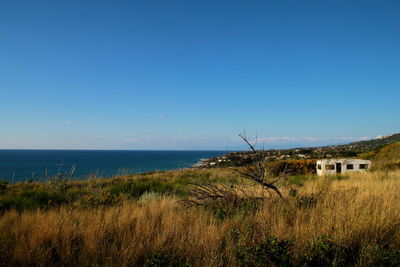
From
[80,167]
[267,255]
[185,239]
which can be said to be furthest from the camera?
[80,167]

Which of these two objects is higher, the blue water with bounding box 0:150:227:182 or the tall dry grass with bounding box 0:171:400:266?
the tall dry grass with bounding box 0:171:400:266

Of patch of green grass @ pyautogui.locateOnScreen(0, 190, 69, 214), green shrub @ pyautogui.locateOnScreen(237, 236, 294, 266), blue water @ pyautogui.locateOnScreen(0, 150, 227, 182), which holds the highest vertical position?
green shrub @ pyautogui.locateOnScreen(237, 236, 294, 266)

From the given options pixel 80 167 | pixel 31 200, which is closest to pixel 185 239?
pixel 31 200

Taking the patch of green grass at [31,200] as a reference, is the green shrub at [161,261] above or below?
above

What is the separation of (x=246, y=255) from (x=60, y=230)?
2901 mm

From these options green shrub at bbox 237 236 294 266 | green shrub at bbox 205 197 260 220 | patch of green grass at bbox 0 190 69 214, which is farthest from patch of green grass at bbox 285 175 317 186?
patch of green grass at bbox 0 190 69 214

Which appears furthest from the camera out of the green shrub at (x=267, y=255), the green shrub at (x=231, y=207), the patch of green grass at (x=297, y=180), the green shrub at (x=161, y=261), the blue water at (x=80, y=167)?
the blue water at (x=80, y=167)

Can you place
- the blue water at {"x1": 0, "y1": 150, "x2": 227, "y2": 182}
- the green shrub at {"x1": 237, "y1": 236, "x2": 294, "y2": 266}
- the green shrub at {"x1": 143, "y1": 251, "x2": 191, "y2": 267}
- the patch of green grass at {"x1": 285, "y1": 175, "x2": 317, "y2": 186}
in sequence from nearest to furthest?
the green shrub at {"x1": 143, "y1": 251, "x2": 191, "y2": 267}
the green shrub at {"x1": 237, "y1": 236, "x2": 294, "y2": 266}
the patch of green grass at {"x1": 285, "y1": 175, "x2": 317, "y2": 186}
the blue water at {"x1": 0, "y1": 150, "x2": 227, "y2": 182}

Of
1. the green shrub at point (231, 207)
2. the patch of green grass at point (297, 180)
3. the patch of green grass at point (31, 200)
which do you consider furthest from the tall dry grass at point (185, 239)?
the patch of green grass at point (297, 180)

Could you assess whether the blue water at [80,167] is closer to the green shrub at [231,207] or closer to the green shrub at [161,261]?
the green shrub at [231,207]

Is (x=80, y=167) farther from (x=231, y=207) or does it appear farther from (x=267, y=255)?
(x=267, y=255)

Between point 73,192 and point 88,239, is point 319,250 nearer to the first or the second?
point 88,239

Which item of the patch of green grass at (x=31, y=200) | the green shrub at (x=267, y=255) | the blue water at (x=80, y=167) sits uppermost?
the green shrub at (x=267, y=255)

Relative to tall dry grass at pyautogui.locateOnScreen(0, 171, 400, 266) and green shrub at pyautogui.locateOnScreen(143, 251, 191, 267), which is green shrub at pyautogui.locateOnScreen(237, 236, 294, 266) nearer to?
tall dry grass at pyautogui.locateOnScreen(0, 171, 400, 266)
